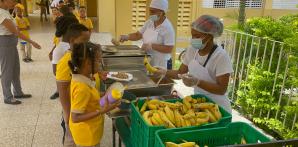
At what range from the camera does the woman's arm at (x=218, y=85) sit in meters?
1.72

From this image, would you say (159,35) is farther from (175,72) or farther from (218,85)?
(218,85)

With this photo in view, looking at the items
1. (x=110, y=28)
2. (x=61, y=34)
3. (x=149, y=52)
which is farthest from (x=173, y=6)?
(x=110, y=28)

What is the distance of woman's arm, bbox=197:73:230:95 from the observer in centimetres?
172

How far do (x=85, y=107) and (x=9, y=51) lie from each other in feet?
7.83

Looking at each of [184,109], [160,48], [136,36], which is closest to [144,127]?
[184,109]

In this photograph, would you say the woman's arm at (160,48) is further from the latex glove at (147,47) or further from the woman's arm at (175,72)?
the woman's arm at (175,72)

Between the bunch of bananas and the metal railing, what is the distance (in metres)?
1.81

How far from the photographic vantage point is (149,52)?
278 cm

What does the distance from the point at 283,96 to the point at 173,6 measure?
209cm

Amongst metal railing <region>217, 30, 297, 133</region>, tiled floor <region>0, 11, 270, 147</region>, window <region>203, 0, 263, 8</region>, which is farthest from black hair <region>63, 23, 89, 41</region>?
window <region>203, 0, 263, 8</region>

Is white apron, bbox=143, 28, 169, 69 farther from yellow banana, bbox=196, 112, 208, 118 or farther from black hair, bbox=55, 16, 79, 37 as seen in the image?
yellow banana, bbox=196, 112, 208, 118

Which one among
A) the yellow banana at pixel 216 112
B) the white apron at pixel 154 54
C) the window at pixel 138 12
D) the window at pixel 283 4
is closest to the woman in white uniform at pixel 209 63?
the yellow banana at pixel 216 112

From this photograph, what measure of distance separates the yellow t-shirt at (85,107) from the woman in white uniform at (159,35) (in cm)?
128

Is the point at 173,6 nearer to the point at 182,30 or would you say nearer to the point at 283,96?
the point at 283,96
